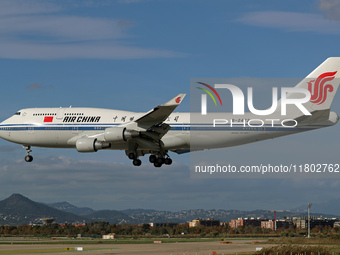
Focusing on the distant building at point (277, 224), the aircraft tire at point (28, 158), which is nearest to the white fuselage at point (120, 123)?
Answer: the aircraft tire at point (28, 158)

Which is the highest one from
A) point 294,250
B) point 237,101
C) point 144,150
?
point 237,101

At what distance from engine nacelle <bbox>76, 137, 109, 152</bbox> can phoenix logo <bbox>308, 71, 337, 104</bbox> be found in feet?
76.0

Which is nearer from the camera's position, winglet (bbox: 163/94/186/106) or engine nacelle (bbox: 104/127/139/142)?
winglet (bbox: 163/94/186/106)

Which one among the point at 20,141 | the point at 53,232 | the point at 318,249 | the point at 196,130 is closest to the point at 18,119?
the point at 20,141

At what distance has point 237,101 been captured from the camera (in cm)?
5825

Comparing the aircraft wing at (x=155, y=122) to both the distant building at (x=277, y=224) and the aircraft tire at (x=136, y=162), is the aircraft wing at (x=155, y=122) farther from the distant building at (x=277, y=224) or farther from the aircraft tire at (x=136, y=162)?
the distant building at (x=277, y=224)

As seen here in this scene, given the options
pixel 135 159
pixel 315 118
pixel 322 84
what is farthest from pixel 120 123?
pixel 322 84

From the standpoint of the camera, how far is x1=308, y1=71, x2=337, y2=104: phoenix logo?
58938mm

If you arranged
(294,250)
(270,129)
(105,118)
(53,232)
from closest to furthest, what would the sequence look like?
(294,250)
(270,129)
(105,118)
(53,232)

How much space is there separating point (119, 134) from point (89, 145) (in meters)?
4.36

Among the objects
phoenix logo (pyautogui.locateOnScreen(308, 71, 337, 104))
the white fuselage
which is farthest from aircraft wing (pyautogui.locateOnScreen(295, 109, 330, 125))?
phoenix logo (pyautogui.locateOnScreen(308, 71, 337, 104))

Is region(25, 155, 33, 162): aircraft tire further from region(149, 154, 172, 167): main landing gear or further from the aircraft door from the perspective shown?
region(149, 154, 172, 167): main landing gear

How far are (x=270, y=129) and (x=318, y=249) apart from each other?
1300 centimetres

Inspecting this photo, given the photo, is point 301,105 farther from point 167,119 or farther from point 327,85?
point 167,119
